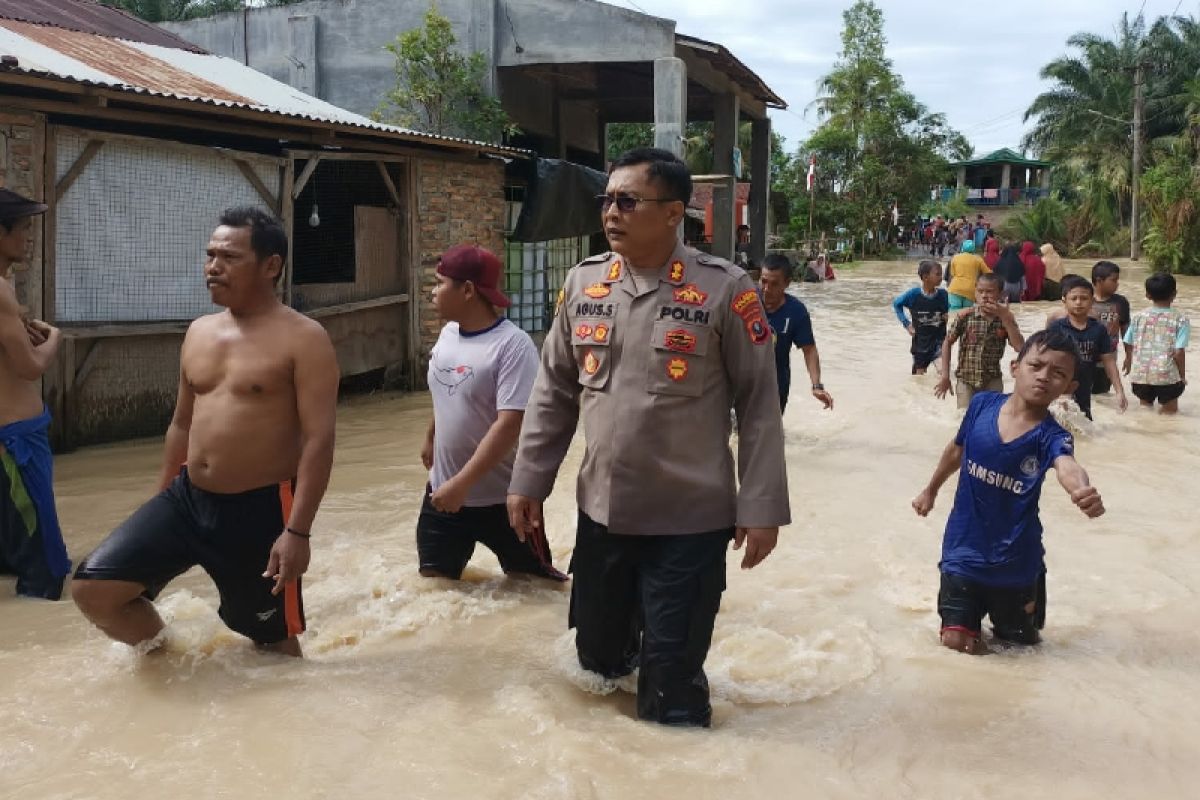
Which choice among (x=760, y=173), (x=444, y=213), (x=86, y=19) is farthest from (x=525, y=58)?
(x=760, y=173)

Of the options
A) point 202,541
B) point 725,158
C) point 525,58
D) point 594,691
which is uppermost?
point 525,58

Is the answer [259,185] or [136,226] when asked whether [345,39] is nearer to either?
[259,185]

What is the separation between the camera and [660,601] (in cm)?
333

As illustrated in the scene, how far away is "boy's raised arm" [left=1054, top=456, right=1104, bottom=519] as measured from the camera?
12.0 feet

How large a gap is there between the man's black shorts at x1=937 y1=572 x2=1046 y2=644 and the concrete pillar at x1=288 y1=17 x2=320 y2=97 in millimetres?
15275

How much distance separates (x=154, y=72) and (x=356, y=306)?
8.76ft

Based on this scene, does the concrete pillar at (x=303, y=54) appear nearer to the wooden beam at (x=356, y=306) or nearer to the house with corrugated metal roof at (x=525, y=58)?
the house with corrugated metal roof at (x=525, y=58)

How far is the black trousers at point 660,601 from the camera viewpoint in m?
3.32

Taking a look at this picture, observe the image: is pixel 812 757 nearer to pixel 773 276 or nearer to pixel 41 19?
pixel 773 276

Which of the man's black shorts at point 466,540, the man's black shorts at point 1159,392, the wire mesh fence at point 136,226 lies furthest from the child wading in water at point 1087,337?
the wire mesh fence at point 136,226

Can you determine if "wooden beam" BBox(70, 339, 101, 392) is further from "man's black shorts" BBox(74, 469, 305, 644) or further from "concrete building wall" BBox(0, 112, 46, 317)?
"man's black shorts" BBox(74, 469, 305, 644)

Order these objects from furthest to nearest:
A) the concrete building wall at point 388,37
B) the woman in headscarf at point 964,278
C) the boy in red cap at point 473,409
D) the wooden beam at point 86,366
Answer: the concrete building wall at point 388,37 → the woman in headscarf at point 964,278 → the wooden beam at point 86,366 → the boy in red cap at point 473,409

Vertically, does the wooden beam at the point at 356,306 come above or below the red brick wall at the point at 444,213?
below

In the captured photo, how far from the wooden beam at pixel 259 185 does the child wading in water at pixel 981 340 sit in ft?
18.7
